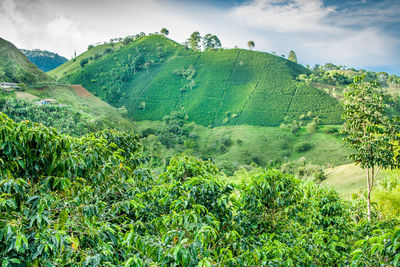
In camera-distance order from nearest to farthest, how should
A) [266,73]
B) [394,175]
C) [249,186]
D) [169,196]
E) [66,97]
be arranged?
[169,196] → [249,186] → [394,175] → [66,97] → [266,73]

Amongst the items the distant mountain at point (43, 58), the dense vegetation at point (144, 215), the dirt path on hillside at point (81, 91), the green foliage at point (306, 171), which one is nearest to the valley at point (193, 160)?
the dense vegetation at point (144, 215)

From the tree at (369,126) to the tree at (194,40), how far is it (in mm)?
70125

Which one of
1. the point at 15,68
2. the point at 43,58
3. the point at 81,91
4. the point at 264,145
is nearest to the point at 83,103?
the point at 81,91

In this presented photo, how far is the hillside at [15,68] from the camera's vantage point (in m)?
43.2

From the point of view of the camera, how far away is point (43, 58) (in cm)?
9000

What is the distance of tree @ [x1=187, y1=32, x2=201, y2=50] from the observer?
7362 cm

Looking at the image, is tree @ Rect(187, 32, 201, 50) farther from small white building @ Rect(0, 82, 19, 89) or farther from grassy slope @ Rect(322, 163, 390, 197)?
grassy slope @ Rect(322, 163, 390, 197)

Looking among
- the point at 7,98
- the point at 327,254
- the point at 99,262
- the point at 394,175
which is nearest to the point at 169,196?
the point at 99,262

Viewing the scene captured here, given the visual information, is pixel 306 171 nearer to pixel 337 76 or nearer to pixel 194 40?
pixel 337 76

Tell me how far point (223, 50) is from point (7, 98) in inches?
1982

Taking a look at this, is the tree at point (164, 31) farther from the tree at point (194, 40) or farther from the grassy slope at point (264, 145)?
the grassy slope at point (264, 145)

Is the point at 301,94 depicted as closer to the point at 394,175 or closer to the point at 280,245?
the point at 394,175

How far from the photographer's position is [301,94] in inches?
2206

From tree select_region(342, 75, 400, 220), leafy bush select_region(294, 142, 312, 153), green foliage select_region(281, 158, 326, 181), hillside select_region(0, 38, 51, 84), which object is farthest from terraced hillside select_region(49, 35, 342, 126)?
tree select_region(342, 75, 400, 220)
